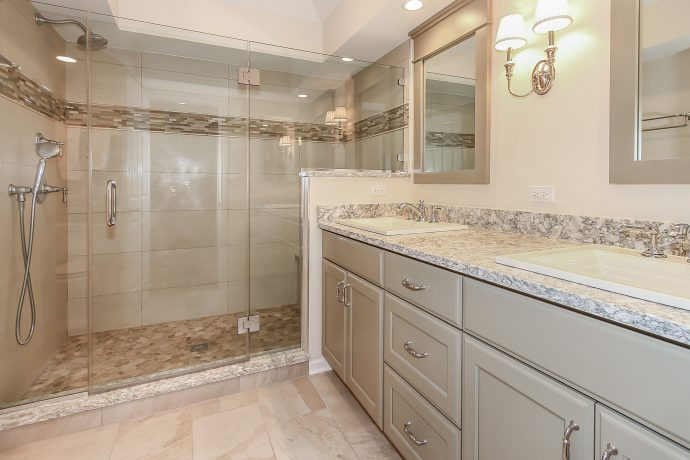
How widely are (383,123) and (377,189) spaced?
559 mm

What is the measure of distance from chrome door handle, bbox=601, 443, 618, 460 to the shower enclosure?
180cm

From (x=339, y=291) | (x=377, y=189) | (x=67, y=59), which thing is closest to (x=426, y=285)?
(x=339, y=291)

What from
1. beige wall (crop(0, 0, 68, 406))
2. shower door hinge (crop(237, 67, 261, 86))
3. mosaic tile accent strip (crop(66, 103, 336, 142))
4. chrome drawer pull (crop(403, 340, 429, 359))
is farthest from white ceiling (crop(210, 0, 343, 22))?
chrome drawer pull (crop(403, 340, 429, 359))

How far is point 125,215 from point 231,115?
1.03m

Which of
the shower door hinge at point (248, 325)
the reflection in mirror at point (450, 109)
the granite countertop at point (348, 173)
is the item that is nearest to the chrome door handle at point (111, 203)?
the shower door hinge at point (248, 325)

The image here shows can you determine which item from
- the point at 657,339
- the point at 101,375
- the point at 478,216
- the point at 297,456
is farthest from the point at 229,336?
the point at 657,339

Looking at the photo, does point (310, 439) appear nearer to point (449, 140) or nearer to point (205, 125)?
point (449, 140)

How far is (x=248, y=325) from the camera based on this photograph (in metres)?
2.40

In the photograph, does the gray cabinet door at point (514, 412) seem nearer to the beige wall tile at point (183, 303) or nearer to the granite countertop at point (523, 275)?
the granite countertop at point (523, 275)

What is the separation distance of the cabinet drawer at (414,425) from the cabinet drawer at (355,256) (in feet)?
1.34

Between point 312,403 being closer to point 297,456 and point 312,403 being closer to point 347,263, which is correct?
point 297,456

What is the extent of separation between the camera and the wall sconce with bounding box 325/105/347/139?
8.74 feet

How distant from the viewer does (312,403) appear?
6.34ft

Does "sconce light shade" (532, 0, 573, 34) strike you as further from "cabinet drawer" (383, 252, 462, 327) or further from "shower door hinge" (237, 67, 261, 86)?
"shower door hinge" (237, 67, 261, 86)
